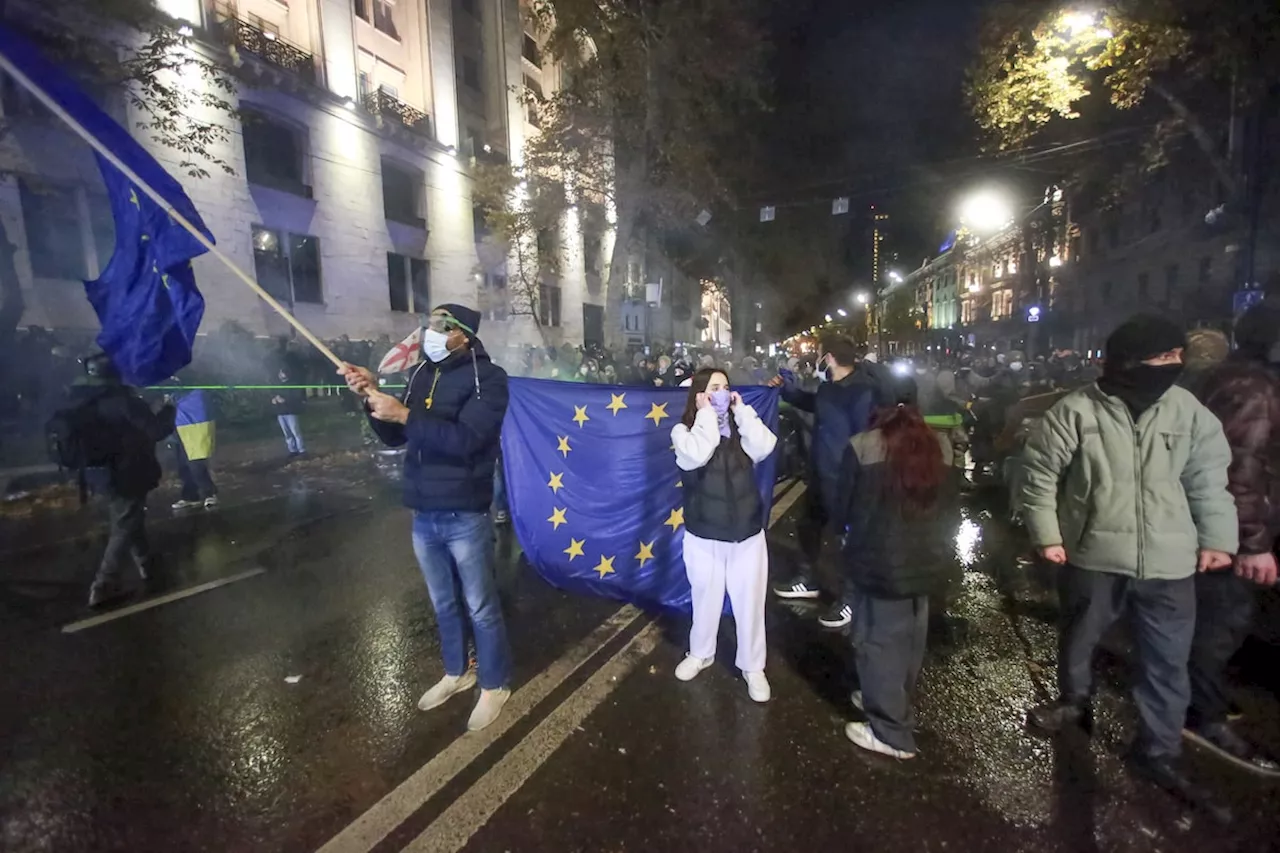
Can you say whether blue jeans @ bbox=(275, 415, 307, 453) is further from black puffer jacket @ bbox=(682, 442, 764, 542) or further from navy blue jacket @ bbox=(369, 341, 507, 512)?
black puffer jacket @ bbox=(682, 442, 764, 542)

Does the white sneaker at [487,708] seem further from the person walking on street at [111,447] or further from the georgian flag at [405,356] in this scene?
the person walking on street at [111,447]

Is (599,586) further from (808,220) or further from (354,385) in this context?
(808,220)

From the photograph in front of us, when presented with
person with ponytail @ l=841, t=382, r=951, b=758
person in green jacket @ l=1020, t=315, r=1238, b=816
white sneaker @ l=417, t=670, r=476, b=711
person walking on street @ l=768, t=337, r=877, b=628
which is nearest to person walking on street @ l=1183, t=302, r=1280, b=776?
person in green jacket @ l=1020, t=315, r=1238, b=816

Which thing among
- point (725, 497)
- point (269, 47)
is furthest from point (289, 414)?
point (269, 47)

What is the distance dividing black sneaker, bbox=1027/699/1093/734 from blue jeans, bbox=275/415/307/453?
452 inches

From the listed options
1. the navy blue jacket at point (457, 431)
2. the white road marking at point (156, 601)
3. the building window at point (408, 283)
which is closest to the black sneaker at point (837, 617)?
the navy blue jacket at point (457, 431)

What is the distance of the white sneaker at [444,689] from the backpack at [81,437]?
368cm

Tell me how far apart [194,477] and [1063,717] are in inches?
374

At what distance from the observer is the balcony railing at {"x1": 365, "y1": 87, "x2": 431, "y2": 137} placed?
76.6 feet

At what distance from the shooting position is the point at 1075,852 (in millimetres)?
2504

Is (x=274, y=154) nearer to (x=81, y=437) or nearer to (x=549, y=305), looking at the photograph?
(x=549, y=305)

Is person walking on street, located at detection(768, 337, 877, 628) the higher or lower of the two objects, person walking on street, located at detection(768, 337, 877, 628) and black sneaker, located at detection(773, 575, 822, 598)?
the higher

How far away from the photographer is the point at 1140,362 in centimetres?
269

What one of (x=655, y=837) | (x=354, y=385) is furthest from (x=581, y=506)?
(x=655, y=837)
